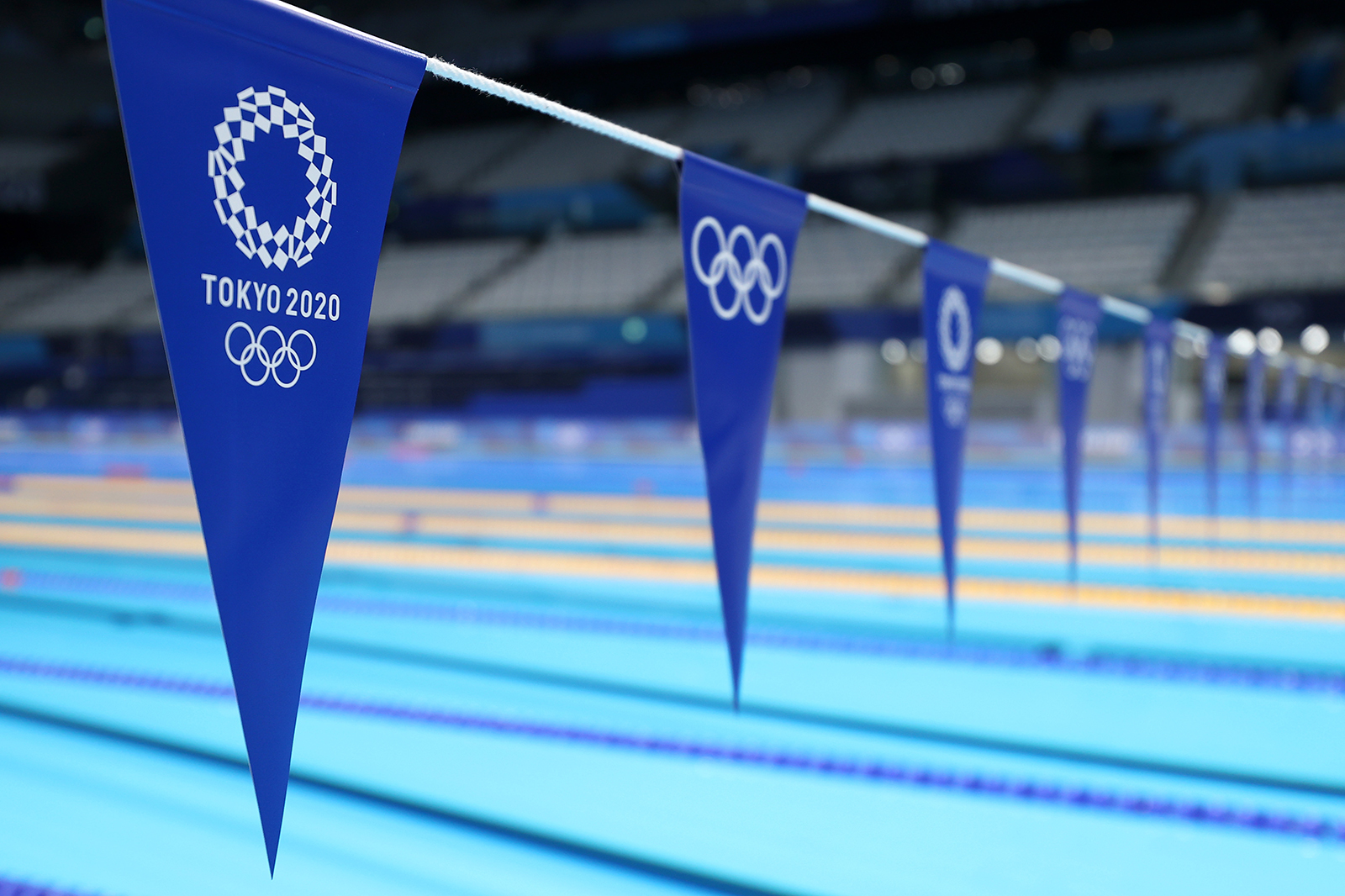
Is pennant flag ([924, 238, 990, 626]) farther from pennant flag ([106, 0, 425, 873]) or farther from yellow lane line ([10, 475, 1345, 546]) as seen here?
yellow lane line ([10, 475, 1345, 546])

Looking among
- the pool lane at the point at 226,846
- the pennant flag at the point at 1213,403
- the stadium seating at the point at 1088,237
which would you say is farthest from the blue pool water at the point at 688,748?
the stadium seating at the point at 1088,237

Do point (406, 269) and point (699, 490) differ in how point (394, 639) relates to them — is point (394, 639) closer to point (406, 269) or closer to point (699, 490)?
point (699, 490)

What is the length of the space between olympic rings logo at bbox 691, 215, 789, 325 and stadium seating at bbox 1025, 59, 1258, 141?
13.1 metres

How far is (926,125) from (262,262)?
A: 16.2 meters

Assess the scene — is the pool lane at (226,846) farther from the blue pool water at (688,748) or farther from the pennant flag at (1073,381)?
the pennant flag at (1073,381)

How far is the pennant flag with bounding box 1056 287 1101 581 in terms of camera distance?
3.78m

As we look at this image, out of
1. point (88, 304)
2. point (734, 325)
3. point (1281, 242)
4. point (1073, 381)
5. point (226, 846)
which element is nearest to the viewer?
point (734, 325)

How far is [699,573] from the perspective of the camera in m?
5.65

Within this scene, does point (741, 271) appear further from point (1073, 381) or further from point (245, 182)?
point (1073, 381)

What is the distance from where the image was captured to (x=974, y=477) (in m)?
9.89

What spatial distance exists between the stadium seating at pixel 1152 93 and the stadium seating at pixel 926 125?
0.57 m

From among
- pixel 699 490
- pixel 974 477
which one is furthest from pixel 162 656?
pixel 974 477

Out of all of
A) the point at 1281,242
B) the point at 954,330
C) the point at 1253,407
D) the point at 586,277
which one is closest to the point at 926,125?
the point at 1281,242

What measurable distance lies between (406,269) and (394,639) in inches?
572
